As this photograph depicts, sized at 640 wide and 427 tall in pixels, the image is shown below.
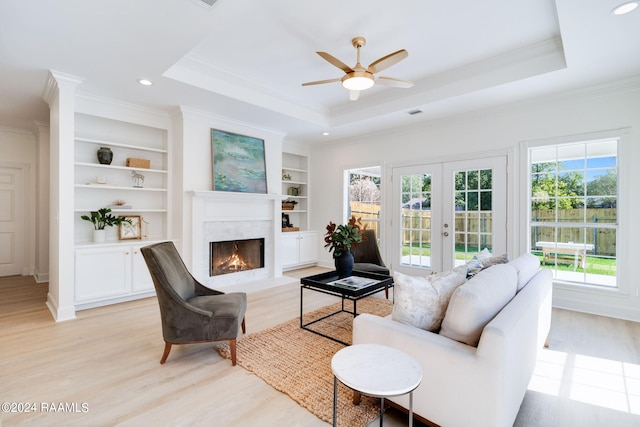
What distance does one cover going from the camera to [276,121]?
496 centimetres

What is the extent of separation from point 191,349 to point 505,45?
4.39 meters

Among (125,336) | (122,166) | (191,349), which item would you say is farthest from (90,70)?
(191,349)

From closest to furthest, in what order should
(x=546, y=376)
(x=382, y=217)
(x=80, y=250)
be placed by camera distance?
1. (x=546, y=376)
2. (x=80, y=250)
3. (x=382, y=217)

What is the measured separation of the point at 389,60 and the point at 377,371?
2.56 m

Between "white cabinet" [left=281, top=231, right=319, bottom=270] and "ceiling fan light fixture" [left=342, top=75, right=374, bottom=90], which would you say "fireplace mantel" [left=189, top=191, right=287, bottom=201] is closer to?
"white cabinet" [left=281, top=231, right=319, bottom=270]

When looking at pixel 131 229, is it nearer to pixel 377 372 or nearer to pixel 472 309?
pixel 377 372

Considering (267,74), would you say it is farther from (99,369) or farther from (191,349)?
(99,369)

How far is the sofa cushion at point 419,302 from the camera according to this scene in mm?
1760

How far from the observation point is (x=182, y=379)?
87.9 inches

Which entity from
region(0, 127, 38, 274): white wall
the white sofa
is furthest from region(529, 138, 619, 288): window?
region(0, 127, 38, 274): white wall

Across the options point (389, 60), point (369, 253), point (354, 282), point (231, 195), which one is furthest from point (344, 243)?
point (231, 195)

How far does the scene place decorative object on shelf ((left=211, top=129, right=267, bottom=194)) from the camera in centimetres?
468

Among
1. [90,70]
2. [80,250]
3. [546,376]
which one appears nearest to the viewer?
[546,376]

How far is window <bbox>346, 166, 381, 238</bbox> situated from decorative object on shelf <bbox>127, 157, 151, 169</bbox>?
3604mm
